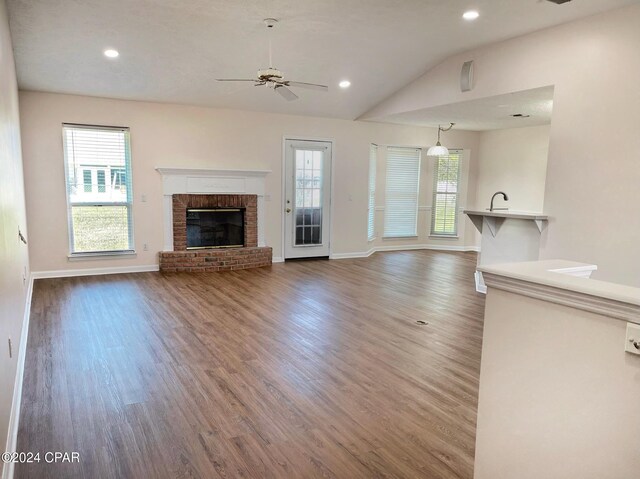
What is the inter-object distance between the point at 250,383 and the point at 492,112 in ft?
18.0

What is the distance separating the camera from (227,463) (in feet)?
7.25

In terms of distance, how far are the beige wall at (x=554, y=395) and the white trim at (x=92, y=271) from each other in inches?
239

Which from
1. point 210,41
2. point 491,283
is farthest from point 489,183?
point 491,283

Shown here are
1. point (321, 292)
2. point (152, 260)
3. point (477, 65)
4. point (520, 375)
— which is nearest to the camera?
point (520, 375)

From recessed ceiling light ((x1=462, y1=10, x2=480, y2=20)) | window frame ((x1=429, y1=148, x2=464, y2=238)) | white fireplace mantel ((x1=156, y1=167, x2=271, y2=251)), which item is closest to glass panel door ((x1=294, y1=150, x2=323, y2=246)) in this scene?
white fireplace mantel ((x1=156, y1=167, x2=271, y2=251))

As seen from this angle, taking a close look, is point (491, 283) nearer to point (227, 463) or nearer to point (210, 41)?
point (227, 463)

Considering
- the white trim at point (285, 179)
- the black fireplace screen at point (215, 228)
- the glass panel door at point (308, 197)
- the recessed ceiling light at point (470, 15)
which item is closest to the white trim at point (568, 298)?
the recessed ceiling light at point (470, 15)

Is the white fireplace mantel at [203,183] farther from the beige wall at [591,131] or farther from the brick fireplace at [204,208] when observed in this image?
the beige wall at [591,131]

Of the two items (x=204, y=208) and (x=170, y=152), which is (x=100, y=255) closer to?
(x=204, y=208)

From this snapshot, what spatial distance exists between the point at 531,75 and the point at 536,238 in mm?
1817

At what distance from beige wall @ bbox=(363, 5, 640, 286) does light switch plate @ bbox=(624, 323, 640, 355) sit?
3332 mm

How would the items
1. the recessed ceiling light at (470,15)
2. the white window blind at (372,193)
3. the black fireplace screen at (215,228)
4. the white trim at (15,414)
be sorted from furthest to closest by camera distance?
the white window blind at (372,193) < the black fireplace screen at (215,228) < the recessed ceiling light at (470,15) < the white trim at (15,414)

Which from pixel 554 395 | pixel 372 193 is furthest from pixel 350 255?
pixel 554 395

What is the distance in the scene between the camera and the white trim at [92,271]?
6.22 meters
